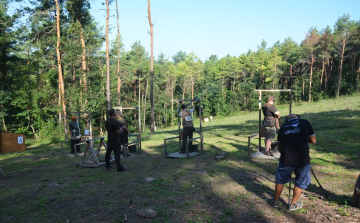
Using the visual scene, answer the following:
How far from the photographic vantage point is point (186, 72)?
56531 mm

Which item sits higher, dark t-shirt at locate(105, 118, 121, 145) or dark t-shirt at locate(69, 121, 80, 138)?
dark t-shirt at locate(105, 118, 121, 145)

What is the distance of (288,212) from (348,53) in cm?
5216

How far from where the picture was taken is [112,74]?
36.5 m

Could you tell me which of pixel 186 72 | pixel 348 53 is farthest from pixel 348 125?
pixel 186 72

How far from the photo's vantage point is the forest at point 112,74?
2116 centimetres

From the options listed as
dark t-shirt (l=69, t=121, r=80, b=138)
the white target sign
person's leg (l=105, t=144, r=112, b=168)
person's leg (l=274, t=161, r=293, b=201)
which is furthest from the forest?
person's leg (l=274, t=161, r=293, b=201)

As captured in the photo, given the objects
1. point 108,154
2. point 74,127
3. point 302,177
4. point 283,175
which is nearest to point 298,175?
point 302,177

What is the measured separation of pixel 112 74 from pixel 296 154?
3450cm

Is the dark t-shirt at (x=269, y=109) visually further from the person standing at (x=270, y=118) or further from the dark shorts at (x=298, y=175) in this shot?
the dark shorts at (x=298, y=175)

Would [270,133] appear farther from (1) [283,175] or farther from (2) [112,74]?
(2) [112,74]

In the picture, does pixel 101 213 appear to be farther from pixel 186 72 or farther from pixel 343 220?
pixel 186 72

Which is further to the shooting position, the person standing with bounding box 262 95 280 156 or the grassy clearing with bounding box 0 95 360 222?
the person standing with bounding box 262 95 280 156

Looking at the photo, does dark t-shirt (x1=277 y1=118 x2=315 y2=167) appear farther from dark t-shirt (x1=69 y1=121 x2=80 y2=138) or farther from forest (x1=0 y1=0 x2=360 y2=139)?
forest (x1=0 y1=0 x2=360 y2=139)

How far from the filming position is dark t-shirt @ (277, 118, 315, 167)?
4445 millimetres
